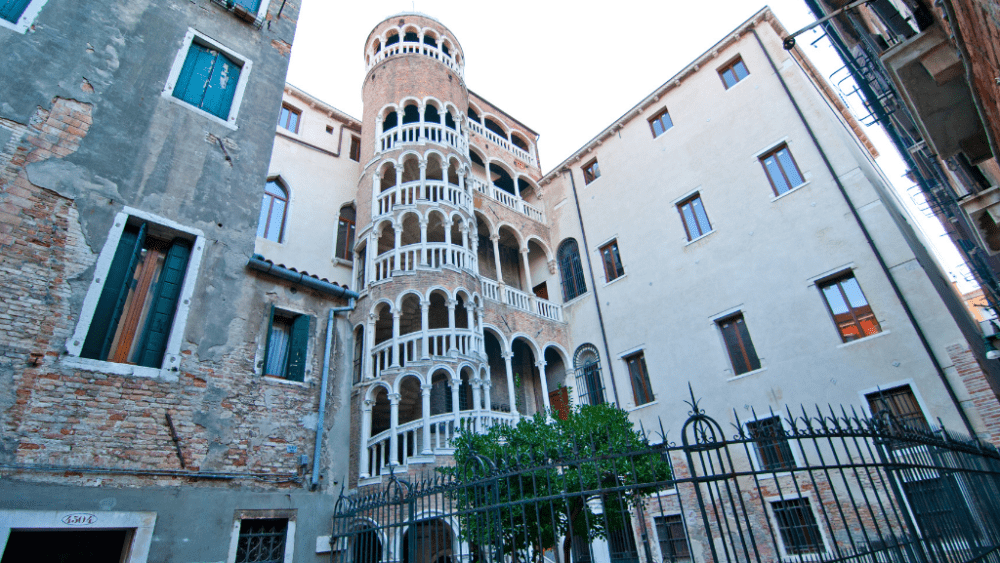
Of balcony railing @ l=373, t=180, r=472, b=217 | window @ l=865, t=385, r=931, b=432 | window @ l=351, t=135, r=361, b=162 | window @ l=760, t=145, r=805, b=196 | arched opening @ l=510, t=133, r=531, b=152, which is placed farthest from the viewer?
arched opening @ l=510, t=133, r=531, b=152

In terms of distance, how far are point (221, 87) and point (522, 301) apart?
38.4 ft

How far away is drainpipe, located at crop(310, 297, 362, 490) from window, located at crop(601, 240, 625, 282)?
10.7 metres

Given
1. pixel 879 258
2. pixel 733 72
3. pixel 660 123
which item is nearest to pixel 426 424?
pixel 879 258

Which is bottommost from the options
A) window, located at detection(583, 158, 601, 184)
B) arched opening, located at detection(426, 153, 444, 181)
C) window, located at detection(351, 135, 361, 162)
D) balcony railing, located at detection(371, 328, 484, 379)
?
balcony railing, located at detection(371, 328, 484, 379)

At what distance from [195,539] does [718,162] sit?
16217 mm

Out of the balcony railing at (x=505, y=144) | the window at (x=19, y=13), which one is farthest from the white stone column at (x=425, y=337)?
the balcony railing at (x=505, y=144)

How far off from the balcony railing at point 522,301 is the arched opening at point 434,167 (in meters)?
4.16

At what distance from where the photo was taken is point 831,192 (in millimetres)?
13414

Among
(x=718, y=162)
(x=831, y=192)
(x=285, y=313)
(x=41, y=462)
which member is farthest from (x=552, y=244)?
(x=41, y=462)

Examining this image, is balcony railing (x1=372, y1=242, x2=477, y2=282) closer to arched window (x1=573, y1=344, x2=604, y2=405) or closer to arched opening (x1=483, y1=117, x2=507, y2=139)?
arched window (x1=573, y1=344, x2=604, y2=405)

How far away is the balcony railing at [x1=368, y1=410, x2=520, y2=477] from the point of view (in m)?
12.5

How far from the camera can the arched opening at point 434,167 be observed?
17.8m

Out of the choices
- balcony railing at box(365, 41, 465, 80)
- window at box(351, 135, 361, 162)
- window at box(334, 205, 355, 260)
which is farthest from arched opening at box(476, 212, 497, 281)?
balcony railing at box(365, 41, 465, 80)

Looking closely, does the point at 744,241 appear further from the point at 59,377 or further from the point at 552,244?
the point at 59,377
